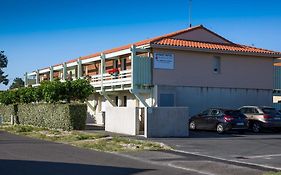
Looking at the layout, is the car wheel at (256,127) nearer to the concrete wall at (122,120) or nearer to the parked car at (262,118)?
the parked car at (262,118)

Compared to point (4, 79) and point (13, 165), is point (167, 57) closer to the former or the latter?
point (13, 165)

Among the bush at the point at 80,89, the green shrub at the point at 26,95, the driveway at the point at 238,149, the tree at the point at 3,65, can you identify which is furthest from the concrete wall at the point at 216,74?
the tree at the point at 3,65

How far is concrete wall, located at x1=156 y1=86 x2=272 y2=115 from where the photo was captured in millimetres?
28405

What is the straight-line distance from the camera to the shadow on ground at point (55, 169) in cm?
1091

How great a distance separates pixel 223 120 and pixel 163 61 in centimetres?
560

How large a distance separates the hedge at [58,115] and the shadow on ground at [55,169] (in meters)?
13.8

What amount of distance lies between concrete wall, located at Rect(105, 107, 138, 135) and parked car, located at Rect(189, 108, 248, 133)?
5126 millimetres

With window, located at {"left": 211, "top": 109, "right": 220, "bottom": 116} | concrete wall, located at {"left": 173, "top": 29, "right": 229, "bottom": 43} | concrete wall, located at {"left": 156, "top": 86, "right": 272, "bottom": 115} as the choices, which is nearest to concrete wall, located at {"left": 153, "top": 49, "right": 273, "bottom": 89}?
concrete wall, located at {"left": 156, "top": 86, "right": 272, "bottom": 115}

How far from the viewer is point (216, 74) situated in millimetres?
30109

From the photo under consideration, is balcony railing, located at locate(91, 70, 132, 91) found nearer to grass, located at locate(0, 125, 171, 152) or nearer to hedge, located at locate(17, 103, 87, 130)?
hedge, located at locate(17, 103, 87, 130)

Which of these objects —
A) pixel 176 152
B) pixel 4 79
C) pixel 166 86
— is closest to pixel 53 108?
pixel 166 86

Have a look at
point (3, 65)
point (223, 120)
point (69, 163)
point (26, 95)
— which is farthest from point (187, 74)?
point (3, 65)

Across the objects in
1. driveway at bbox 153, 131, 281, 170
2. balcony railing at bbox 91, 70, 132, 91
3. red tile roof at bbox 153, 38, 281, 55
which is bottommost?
driveway at bbox 153, 131, 281, 170

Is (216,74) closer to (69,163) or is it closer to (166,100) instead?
(166,100)
